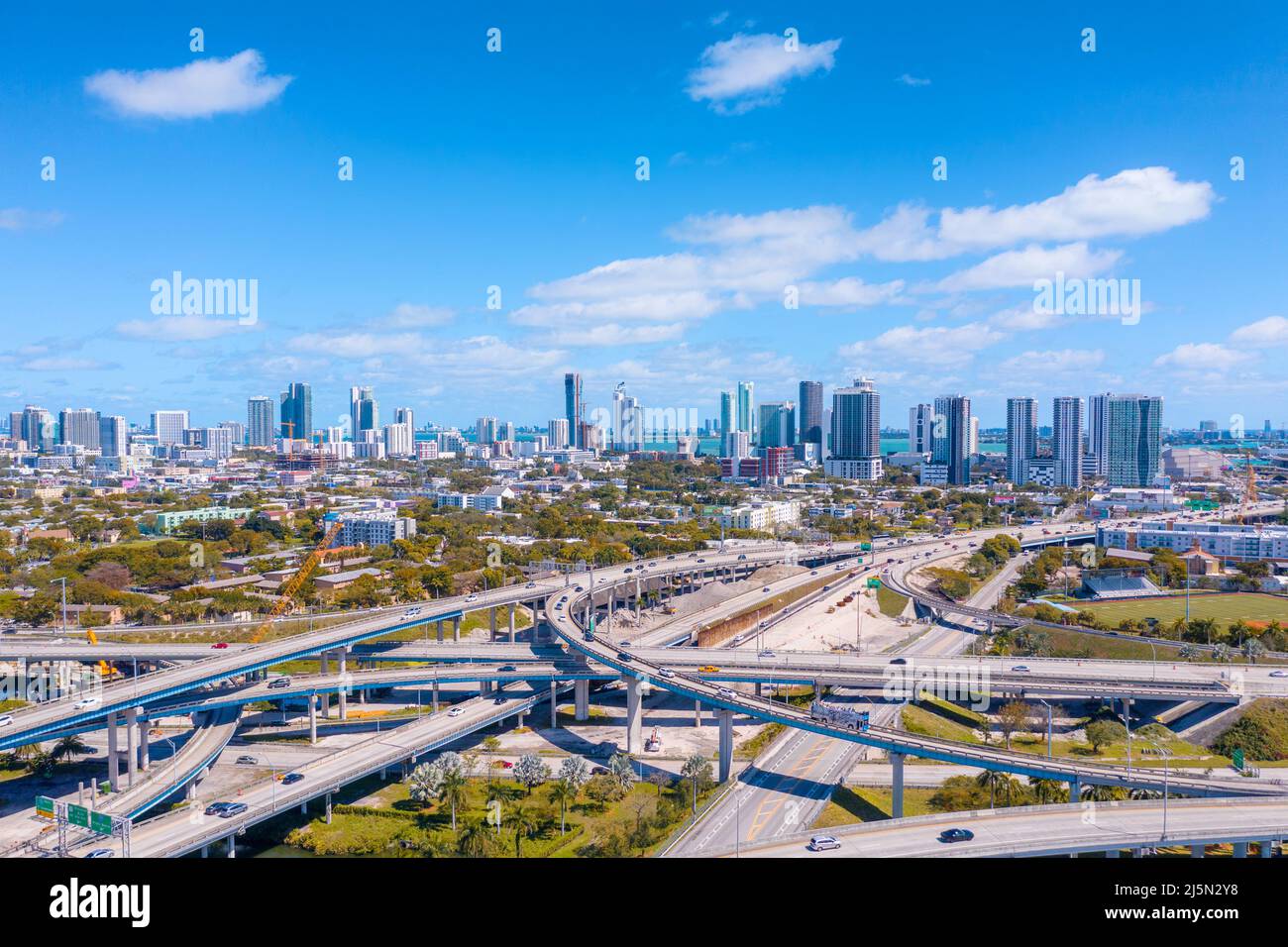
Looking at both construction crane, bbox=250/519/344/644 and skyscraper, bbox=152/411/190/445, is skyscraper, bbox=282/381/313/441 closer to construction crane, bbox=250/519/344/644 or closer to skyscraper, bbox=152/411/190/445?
skyscraper, bbox=152/411/190/445

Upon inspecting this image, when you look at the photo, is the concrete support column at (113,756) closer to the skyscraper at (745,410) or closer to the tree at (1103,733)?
the tree at (1103,733)

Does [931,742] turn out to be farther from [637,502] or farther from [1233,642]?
[637,502]

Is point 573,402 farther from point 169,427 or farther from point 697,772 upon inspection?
point 697,772

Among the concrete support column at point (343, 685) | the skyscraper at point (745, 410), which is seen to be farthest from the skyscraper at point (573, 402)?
the concrete support column at point (343, 685)
